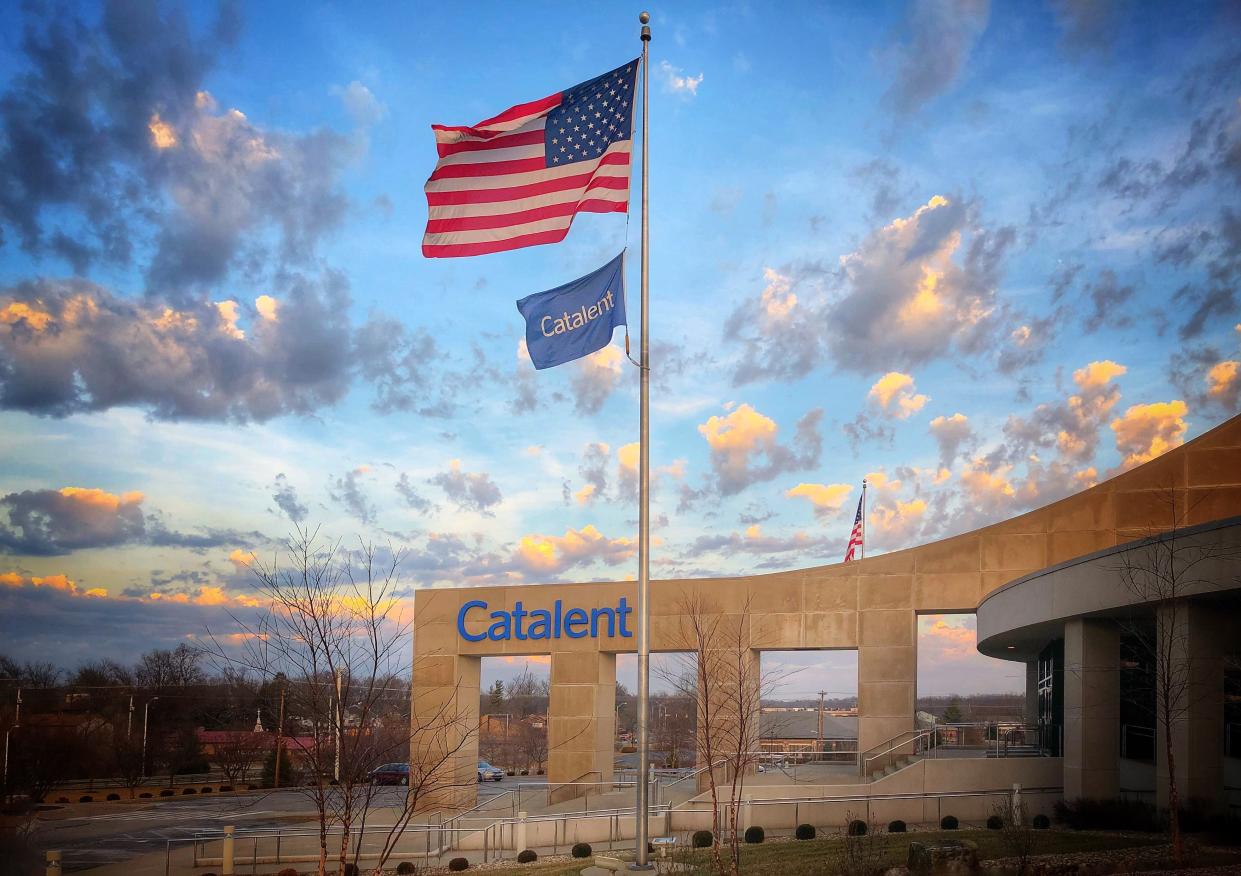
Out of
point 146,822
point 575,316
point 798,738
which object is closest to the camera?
point 575,316

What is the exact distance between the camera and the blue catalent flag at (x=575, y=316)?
1606 centimetres

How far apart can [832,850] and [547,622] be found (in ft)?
59.7

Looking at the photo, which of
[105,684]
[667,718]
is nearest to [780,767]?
[667,718]

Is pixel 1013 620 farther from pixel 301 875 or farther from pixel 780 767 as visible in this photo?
pixel 301 875

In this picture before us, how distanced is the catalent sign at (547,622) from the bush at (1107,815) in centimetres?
1695

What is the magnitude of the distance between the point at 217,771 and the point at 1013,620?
54.8 meters

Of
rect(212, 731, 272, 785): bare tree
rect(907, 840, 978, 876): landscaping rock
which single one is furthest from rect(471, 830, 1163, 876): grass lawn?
rect(212, 731, 272, 785): bare tree

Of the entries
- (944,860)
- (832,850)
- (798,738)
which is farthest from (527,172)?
(798,738)

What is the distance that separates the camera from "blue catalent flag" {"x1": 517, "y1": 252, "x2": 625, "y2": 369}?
1606 cm

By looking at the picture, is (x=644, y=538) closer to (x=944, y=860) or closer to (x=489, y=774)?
(x=944, y=860)

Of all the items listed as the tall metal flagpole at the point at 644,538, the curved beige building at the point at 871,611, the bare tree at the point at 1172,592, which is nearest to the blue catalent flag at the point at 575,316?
the tall metal flagpole at the point at 644,538

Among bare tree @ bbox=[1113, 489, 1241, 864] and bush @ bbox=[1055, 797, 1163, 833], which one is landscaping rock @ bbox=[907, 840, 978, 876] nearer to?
bare tree @ bbox=[1113, 489, 1241, 864]

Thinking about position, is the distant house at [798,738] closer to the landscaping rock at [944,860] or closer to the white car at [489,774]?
the landscaping rock at [944,860]

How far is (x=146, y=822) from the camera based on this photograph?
121 ft
